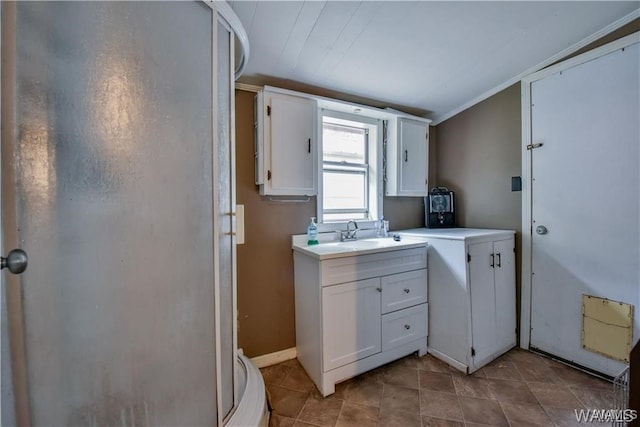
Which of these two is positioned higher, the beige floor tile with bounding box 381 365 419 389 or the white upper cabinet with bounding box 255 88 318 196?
the white upper cabinet with bounding box 255 88 318 196

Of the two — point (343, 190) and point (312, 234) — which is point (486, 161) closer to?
point (343, 190)

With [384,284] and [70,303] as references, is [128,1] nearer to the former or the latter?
[70,303]

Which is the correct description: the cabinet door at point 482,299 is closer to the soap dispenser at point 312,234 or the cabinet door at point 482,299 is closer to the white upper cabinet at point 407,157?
the white upper cabinet at point 407,157

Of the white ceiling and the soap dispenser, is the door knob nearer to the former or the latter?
the white ceiling

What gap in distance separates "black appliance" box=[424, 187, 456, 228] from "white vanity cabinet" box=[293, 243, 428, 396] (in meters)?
0.68

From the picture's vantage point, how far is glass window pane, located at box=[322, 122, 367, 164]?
2.29 metres

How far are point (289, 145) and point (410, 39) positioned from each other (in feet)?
3.37

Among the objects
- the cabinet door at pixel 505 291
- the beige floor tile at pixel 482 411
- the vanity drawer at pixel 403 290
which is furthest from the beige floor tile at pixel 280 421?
the cabinet door at pixel 505 291

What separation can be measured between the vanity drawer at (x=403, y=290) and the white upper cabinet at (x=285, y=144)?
89cm

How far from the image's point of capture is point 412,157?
8.27ft

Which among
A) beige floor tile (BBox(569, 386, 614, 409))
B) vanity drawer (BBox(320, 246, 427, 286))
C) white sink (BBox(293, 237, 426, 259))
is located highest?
white sink (BBox(293, 237, 426, 259))

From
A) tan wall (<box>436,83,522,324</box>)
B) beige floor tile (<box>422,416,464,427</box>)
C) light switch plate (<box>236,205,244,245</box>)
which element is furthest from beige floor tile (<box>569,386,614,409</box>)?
light switch plate (<box>236,205,244,245</box>)

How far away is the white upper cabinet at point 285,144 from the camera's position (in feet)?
6.09

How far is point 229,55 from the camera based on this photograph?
1.10 meters
